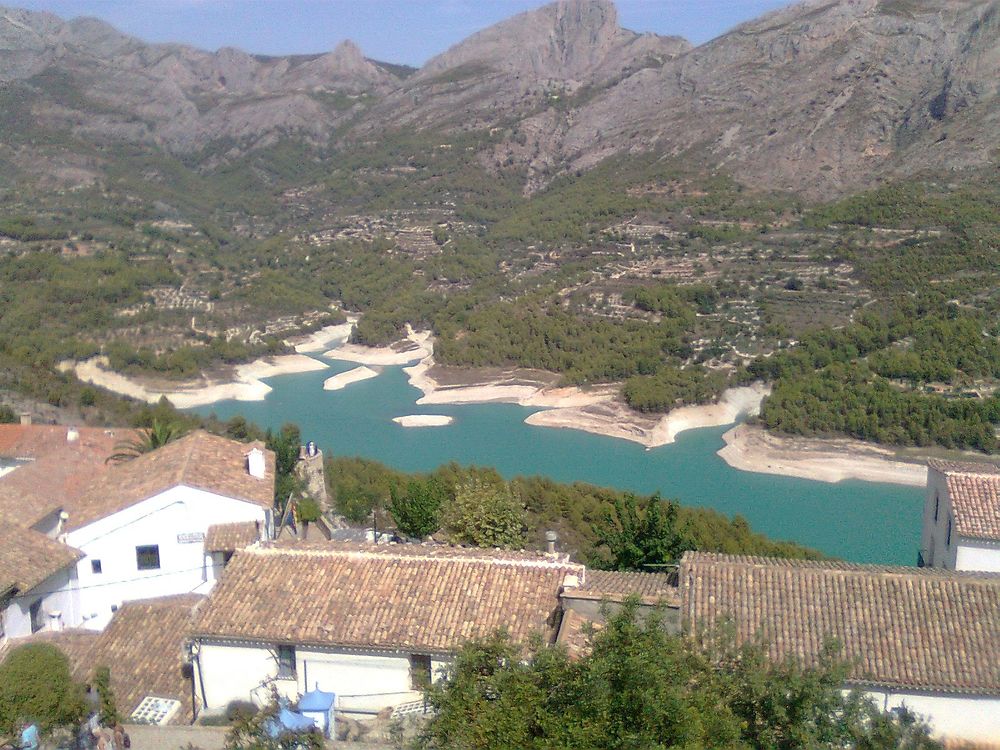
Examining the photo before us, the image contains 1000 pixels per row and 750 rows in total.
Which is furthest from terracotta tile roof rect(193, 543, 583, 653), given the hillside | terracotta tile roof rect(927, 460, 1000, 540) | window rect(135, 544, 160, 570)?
the hillside

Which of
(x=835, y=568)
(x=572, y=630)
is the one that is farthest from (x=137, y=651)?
(x=835, y=568)

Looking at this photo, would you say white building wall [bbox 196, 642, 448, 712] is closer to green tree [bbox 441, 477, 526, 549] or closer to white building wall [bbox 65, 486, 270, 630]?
white building wall [bbox 65, 486, 270, 630]

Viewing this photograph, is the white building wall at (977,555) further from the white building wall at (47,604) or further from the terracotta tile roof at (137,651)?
the white building wall at (47,604)

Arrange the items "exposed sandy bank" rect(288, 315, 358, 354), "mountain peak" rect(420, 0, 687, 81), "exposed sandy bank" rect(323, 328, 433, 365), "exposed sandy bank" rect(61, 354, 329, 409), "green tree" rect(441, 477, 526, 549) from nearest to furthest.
→ "green tree" rect(441, 477, 526, 549) → "exposed sandy bank" rect(61, 354, 329, 409) → "exposed sandy bank" rect(323, 328, 433, 365) → "exposed sandy bank" rect(288, 315, 358, 354) → "mountain peak" rect(420, 0, 687, 81)

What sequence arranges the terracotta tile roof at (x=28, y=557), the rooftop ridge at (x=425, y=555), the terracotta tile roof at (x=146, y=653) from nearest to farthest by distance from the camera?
the rooftop ridge at (x=425, y=555) < the terracotta tile roof at (x=146, y=653) < the terracotta tile roof at (x=28, y=557)

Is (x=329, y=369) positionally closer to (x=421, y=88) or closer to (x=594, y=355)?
(x=594, y=355)

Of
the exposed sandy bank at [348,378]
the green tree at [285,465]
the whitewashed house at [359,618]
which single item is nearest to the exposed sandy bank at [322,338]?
the exposed sandy bank at [348,378]

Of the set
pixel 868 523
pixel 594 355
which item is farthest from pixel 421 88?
pixel 868 523
